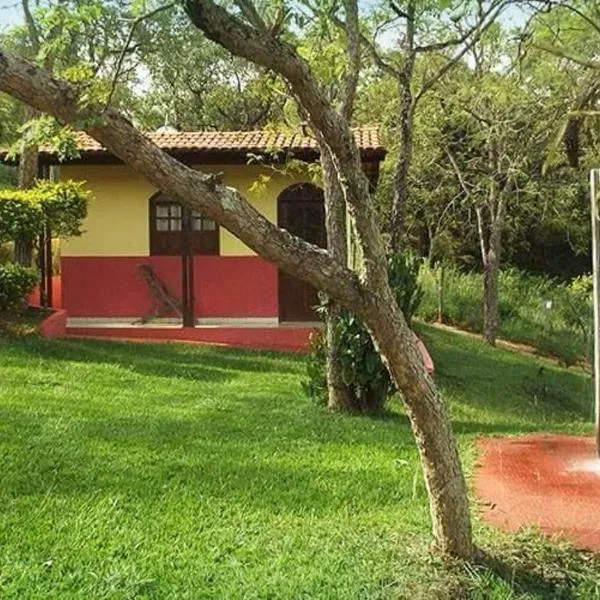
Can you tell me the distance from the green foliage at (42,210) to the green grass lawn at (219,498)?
2840 millimetres

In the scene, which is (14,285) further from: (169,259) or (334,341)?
(334,341)

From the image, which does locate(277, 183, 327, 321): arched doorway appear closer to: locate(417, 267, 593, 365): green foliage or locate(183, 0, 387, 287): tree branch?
locate(417, 267, 593, 365): green foliage

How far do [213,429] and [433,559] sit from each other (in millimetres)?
3448

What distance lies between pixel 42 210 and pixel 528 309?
11.8 metres

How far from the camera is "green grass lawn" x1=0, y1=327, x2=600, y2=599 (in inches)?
167

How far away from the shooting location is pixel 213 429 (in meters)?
7.57

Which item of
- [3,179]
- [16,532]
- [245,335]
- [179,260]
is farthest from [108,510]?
[3,179]

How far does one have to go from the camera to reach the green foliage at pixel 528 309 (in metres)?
18.2

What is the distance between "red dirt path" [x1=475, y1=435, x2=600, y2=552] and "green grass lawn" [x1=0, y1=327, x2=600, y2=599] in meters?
0.34

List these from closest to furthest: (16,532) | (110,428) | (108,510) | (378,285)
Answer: (378,285)
(16,532)
(108,510)
(110,428)

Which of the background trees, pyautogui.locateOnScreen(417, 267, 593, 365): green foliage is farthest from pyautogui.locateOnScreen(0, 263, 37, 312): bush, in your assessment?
pyautogui.locateOnScreen(417, 267, 593, 365): green foliage

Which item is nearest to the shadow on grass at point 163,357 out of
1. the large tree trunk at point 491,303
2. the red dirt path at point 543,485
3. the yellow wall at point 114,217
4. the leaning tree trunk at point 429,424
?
the yellow wall at point 114,217

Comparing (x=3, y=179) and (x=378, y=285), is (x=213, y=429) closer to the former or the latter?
(x=378, y=285)

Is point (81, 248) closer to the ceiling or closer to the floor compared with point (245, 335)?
closer to the ceiling
